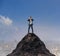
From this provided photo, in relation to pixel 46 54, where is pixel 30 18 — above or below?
above

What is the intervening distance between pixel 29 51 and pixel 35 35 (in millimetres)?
4718

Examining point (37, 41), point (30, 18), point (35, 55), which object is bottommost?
point (35, 55)

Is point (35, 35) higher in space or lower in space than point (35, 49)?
higher

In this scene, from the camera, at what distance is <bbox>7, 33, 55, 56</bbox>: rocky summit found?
2192 inches

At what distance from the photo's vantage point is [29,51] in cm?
5597

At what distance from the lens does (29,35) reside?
2283 inches

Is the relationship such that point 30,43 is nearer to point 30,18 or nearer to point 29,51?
point 29,51

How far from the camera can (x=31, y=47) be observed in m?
56.3

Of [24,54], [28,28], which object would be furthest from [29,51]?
[28,28]

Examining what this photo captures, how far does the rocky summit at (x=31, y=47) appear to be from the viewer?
183ft

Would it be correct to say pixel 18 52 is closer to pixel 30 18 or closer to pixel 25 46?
pixel 25 46

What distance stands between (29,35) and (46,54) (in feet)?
20.8

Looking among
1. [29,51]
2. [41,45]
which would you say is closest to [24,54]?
[29,51]

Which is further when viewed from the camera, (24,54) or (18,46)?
(18,46)
